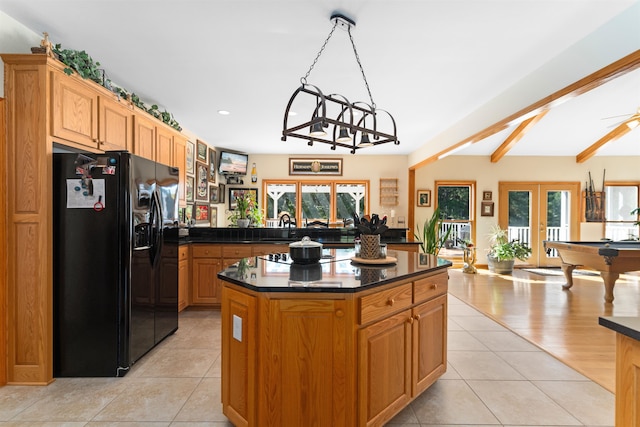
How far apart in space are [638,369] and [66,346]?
126 inches

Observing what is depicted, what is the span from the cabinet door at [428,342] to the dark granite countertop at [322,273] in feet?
0.84

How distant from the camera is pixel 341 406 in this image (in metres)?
1.62

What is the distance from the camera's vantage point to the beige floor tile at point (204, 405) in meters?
2.04

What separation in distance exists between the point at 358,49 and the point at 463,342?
9.34 feet

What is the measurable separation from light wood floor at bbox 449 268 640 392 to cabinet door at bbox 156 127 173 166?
14.0ft

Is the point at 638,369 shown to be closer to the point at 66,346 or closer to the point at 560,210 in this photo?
the point at 66,346

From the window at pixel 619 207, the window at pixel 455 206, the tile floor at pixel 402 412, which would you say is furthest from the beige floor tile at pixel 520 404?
the window at pixel 619 207

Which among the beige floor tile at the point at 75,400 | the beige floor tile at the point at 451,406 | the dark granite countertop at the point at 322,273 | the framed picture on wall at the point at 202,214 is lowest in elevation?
the beige floor tile at the point at 75,400

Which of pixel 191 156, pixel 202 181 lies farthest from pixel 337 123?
pixel 202 181

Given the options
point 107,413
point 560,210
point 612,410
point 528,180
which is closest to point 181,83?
point 107,413

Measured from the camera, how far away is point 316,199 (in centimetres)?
773

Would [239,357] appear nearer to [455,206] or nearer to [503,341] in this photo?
[503,341]

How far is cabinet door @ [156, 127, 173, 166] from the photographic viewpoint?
3762 mm

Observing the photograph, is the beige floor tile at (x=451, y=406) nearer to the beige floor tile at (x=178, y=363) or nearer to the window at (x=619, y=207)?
the beige floor tile at (x=178, y=363)
